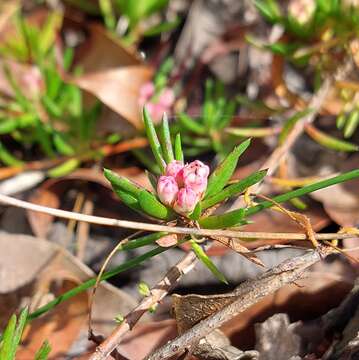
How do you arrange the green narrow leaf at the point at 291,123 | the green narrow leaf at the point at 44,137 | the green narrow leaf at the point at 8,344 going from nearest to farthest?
the green narrow leaf at the point at 8,344
the green narrow leaf at the point at 291,123
the green narrow leaf at the point at 44,137

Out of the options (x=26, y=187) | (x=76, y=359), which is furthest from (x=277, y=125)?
(x=76, y=359)

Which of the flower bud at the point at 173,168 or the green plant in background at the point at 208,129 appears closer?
the flower bud at the point at 173,168

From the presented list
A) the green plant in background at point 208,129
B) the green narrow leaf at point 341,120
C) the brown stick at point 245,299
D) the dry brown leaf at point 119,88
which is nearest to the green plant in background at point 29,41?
the dry brown leaf at point 119,88

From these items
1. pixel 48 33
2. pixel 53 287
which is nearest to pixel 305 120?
pixel 53 287

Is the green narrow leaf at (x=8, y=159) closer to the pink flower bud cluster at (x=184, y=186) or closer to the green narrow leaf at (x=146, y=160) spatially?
the green narrow leaf at (x=146, y=160)

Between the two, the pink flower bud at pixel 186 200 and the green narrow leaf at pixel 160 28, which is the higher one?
the pink flower bud at pixel 186 200

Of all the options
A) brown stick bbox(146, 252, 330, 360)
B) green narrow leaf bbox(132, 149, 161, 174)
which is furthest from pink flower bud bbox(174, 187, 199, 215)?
green narrow leaf bbox(132, 149, 161, 174)
